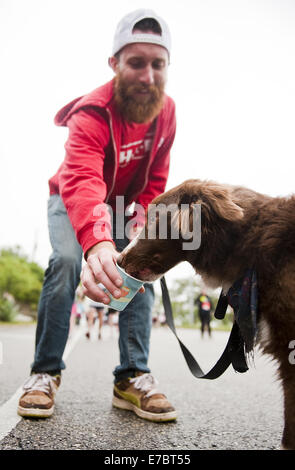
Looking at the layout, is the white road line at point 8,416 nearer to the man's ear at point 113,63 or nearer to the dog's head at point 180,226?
the dog's head at point 180,226

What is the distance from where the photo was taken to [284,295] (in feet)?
6.14

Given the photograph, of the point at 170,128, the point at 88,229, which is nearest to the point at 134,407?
the point at 88,229

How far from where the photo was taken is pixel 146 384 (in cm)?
334

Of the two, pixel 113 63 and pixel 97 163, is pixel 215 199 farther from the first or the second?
pixel 113 63

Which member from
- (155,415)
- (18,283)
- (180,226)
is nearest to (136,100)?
(180,226)

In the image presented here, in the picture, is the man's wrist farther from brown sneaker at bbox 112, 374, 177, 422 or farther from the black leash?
brown sneaker at bbox 112, 374, 177, 422

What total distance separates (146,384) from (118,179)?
1.73 m

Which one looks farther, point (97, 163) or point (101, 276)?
point (97, 163)

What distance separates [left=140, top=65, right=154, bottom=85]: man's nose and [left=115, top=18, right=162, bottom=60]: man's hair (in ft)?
0.88

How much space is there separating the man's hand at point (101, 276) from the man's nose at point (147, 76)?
1794 millimetres

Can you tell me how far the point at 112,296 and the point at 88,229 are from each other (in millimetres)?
458

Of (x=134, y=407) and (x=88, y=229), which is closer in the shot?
(x=88, y=229)
